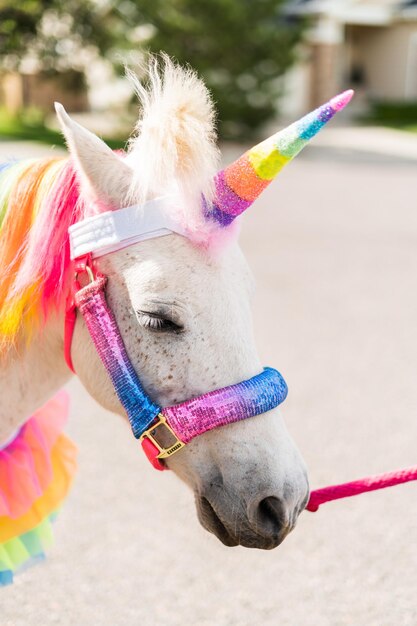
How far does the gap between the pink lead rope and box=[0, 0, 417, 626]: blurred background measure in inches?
35.1

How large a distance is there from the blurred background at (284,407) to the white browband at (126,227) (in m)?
0.65

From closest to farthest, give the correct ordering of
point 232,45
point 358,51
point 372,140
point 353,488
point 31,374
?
point 31,374 → point 353,488 → point 232,45 → point 372,140 → point 358,51

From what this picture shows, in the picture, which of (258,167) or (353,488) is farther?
(353,488)

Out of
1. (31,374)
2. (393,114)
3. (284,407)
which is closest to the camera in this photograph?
(31,374)

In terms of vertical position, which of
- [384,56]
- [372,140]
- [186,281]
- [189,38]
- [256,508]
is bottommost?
[372,140]

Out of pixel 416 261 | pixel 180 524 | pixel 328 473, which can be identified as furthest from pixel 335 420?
pixel 416 261

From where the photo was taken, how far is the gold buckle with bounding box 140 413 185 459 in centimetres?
161

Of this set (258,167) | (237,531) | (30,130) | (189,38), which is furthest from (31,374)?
(30,130)

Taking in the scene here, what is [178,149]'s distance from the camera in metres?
1.58

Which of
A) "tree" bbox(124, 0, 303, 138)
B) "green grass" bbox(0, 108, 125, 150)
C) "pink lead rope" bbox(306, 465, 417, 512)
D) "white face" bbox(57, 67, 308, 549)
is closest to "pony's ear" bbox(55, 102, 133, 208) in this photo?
"white face" bbox(57, 67, 308, 549)

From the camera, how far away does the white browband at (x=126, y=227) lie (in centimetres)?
162

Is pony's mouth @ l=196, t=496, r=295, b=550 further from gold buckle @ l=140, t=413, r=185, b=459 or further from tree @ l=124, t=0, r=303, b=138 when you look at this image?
tree @ l=124, t=0, r=303, b=138

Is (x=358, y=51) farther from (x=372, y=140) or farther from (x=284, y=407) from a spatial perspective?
(x=284, y=407)

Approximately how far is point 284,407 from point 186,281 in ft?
9.45
